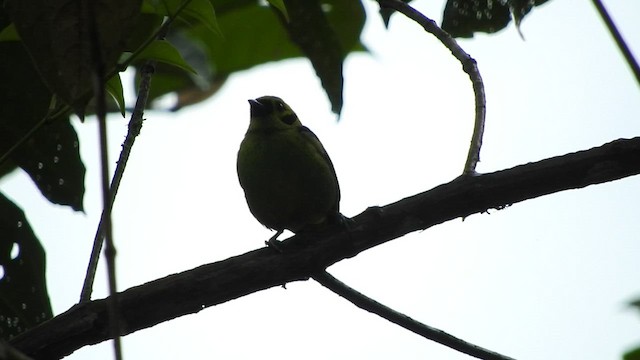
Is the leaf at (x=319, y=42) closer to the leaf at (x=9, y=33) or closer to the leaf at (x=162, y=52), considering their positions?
the leaf at (x=162, y=52)

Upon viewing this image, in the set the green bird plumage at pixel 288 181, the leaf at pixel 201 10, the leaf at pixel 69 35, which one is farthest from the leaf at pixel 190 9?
the green bird plumage at pixel 288 181

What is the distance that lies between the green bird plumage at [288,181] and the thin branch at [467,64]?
1.07 metres

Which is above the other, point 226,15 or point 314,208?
point 226,15

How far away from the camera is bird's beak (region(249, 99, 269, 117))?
472 centimetres

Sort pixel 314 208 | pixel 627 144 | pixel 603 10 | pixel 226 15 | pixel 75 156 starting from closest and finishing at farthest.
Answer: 1. pixel 603 10
2. pixel 627 144
3. pixel 75 156
4. pixel 226 15
5. pixel 314 208

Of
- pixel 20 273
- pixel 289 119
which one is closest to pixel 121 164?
pixel 20 273

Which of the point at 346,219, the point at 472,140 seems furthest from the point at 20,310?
the point at 472,140

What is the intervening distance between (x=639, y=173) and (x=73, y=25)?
5.64 ft

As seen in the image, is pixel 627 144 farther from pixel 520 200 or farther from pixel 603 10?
pixel 603 10

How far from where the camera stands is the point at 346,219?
2.84 metres

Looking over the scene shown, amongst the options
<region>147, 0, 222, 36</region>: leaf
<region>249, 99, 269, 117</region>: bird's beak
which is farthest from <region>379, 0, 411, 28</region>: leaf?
<region>249, 99, 269, 117</region>: bird's beak

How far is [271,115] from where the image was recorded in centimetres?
468

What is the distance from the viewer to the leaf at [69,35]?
1.70 metres

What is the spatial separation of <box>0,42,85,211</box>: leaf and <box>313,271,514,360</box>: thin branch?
0.83 metres
